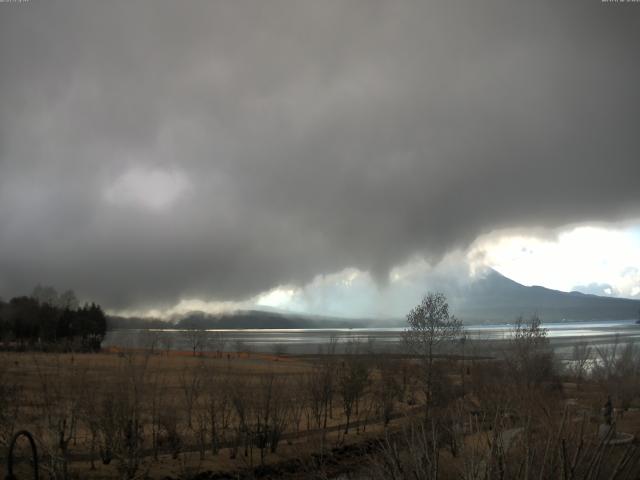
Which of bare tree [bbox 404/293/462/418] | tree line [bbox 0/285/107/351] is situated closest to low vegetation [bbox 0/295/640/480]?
bare tree [bbox 404/293/462/418]

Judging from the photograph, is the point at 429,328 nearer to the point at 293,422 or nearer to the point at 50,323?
the point at 293,422

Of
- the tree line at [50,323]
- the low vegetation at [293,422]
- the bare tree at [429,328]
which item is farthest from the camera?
the tree line at [50,323]

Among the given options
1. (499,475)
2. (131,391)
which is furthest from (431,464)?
(131,391)

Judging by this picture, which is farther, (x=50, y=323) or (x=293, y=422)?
(x=50, y=323)

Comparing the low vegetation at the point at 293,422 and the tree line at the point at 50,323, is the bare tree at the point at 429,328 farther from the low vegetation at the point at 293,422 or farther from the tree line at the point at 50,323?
the tree line at the point at 50,323

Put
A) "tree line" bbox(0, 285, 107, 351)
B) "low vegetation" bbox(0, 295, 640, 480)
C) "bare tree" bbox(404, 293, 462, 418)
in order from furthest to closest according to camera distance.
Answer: "tree line" bbox(0, 285, 107, 351), "bare tree" bbox(404, 293, 462, 418), "low vegetation" bbox(0, 295, 640, 480)

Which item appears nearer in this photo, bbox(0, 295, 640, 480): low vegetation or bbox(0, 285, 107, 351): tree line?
bbox(0, 295, 640, 480): low vegetation

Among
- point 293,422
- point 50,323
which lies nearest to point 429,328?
point 293,422

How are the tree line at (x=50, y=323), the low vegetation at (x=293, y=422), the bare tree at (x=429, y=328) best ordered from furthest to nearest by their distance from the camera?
the tree line at (x=50, y=323), the bare tree at (x=429, y=328), the low vegetation at (x=293, y=422)

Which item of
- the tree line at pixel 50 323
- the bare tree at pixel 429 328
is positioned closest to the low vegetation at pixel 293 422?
Result: the bare tree at pixel 429 328

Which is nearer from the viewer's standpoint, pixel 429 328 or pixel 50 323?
pixel 429 328

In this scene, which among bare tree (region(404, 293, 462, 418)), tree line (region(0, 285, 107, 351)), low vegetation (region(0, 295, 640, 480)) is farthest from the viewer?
tree line (region(0, 285, 107, 351))

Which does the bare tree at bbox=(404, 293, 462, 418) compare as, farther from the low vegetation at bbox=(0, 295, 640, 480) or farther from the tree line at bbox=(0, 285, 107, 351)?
the tree line at bbox=(0, 285, 107, 351)

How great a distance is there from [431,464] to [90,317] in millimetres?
165451
